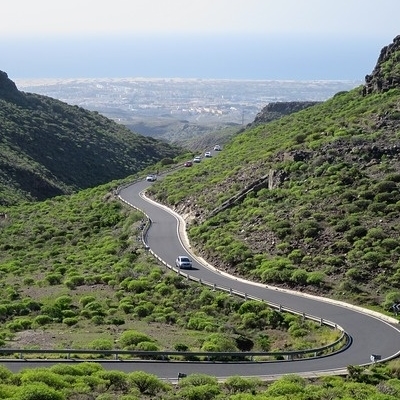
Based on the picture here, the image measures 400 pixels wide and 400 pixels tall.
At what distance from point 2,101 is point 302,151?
63773mm

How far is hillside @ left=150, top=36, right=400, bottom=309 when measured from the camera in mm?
28109

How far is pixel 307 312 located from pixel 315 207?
34.7 feet

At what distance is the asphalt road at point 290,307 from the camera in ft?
56.2

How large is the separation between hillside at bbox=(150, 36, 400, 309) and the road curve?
844 millimetres

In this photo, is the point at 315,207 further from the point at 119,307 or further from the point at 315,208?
the point at 119,307

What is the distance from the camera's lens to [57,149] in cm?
8631

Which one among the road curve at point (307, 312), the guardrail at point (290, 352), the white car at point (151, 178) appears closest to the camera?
the road curve at point (307, 312)

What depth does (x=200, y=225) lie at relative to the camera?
3862cm

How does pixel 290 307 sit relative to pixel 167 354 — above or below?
below

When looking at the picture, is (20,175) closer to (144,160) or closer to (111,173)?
(111,173)

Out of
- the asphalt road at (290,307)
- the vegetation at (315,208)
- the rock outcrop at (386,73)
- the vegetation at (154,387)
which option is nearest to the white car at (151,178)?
the vegetation at (315,208)

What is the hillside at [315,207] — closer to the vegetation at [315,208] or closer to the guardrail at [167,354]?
the vegetation at [315,208]

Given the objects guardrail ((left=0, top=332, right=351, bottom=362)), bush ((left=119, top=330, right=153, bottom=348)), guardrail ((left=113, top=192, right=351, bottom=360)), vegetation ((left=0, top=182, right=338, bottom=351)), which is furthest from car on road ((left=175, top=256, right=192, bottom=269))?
guardrail ((left=0, top=332, right=351, bottom=362))

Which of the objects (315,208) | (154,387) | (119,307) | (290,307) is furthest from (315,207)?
(154,387)
